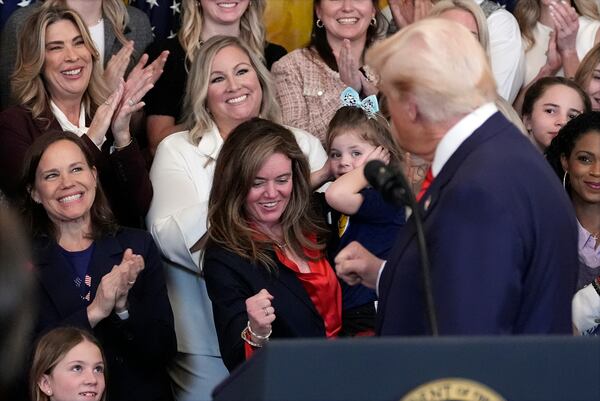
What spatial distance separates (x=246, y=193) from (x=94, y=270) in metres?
0.60

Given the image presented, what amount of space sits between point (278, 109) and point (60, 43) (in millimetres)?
887

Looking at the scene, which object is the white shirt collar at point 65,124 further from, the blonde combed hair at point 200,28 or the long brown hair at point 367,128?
the long brown hair at point 367,128

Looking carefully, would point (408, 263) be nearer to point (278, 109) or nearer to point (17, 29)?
point (278, 109)

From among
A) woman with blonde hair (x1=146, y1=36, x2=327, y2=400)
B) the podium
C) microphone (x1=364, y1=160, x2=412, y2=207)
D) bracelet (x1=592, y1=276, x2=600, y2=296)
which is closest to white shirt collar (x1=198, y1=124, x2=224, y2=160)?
woman with blonde hair (x1=146, y1=36, x2=327, y2=400)

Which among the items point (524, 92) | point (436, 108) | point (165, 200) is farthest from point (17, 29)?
point (436, 108)

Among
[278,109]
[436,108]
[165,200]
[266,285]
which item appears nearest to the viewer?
[436,108]

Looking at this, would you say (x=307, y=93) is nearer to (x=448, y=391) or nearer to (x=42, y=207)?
(x=42, y=207)

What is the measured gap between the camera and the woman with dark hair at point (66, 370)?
4367 mm

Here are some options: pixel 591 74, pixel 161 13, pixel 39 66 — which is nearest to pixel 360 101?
pixel 39 66

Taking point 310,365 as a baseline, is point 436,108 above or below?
above

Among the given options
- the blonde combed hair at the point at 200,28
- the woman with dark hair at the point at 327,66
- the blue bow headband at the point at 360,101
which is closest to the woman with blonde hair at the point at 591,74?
the woman with dark hair at the point at 327,66

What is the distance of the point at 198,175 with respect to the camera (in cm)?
521

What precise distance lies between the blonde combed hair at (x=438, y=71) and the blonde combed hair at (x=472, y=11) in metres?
2.80

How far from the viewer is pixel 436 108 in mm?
2967
